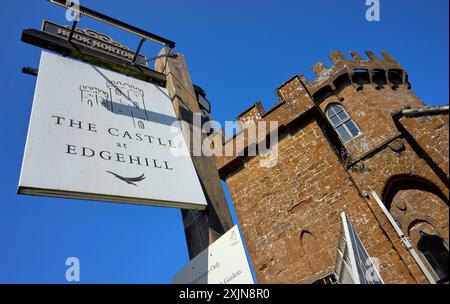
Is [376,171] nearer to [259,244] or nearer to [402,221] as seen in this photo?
[402,221]

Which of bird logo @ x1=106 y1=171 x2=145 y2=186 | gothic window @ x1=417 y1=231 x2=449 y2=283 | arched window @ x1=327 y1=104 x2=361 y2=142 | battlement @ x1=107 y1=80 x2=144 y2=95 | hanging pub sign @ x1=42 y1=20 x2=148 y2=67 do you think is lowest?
bird logo @ x1=106 y1=171 x2=145 y2=186

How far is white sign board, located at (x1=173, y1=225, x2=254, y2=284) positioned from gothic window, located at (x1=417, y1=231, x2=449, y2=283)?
921cm

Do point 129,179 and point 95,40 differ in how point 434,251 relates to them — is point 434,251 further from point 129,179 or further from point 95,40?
point 95,40

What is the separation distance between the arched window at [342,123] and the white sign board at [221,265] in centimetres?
1296

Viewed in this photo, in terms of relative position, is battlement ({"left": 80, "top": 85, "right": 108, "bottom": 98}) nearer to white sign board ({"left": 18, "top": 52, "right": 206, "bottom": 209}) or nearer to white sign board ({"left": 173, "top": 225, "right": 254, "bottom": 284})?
white sign board ({"left": 18, "top": 52, "right": 206, "bottom": 209})

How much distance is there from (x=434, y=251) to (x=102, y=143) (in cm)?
1039

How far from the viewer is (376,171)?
10.4m

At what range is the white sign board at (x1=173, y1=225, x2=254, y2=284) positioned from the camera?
2.22 metres

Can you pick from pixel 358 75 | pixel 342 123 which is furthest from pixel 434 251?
pixel 358 75

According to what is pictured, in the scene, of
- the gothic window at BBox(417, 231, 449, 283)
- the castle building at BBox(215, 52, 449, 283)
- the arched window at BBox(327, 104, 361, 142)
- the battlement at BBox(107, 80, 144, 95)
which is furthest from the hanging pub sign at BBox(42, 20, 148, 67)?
the arched window at BBox(327, 104, 361, 142)

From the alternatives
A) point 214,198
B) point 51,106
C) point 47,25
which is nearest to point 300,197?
point 214,198

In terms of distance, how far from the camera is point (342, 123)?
14859 mm

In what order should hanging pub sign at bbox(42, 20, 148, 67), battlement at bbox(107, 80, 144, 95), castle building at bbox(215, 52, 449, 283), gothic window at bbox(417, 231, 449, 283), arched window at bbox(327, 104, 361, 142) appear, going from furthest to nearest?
1. arched window at bbox(327, 104, 361, 142)
2. gothic window at bbox(417, 231, 449, 283)
3. castle building at bbox(215, 52, 449, 283)
4. hanging pub sign at bbox(42, 20, 148, 67)
5. battlement at bbox(107, 80, 144, 95)

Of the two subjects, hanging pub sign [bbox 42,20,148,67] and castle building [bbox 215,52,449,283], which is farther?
castle building [bbox 215,52,449,283]
